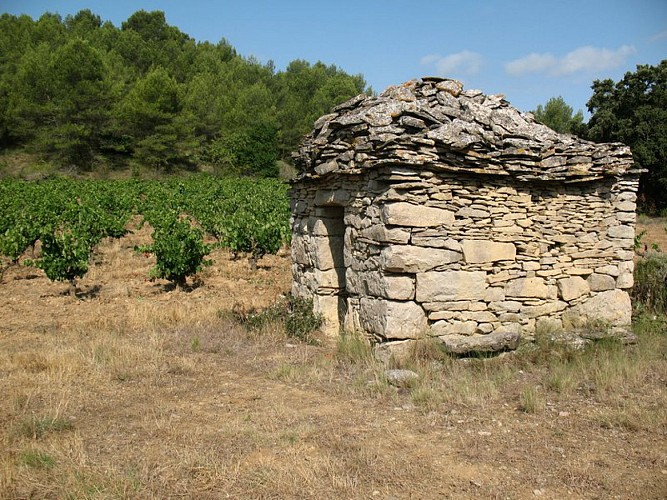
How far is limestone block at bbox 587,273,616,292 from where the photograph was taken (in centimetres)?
727

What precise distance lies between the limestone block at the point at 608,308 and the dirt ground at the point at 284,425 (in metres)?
1.50

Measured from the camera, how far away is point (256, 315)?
8.09 meters

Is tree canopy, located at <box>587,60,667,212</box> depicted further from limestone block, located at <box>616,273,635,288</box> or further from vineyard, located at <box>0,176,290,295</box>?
limestone block, located at <box>616,273,635,288</box>

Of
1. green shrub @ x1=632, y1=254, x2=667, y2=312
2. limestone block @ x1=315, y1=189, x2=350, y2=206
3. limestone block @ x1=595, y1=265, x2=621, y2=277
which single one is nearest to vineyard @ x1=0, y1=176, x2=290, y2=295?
limestone block @ x1=315, y1=189, x2=350, y2=206

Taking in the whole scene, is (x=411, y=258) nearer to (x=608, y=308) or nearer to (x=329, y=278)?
(x=329, y=278)

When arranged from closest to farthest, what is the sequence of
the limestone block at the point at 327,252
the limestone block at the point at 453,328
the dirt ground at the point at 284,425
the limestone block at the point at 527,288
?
the dirt ground at the point at 284,425 → the limestone block at the point at 453,328 → the limestone block at the point at 527,288 → the limestone block at the point at 327,252

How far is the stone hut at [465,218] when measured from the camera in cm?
620

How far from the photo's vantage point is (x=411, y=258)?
20.2ft

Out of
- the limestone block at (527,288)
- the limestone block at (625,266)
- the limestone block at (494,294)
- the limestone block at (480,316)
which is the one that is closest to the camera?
the limestone block at (480,316)

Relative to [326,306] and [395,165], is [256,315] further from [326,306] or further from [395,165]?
[395,165]

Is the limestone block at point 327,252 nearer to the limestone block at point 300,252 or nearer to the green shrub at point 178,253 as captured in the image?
the limestone block at point 300,252

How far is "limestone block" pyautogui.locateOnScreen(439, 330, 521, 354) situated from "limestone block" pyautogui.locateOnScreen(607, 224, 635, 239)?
2.07 meters

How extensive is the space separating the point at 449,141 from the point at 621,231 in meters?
3.01

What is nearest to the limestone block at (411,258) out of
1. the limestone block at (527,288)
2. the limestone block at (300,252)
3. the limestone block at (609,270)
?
the limestone block at (527,288)
